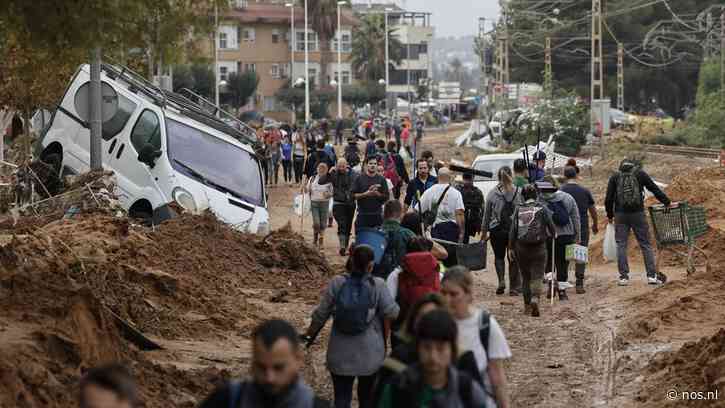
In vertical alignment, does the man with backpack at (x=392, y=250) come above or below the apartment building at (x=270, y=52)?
below

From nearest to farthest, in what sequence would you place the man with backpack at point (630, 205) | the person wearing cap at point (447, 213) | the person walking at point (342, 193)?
the person wearing cap at point (447, 213)
the man with backpack at point (630, 205)
the person walking at point (342, 193)

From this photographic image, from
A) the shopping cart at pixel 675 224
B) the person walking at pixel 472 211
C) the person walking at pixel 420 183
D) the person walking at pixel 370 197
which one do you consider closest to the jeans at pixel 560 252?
the person walking at pixel 472 211

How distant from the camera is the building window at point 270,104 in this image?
367 feet

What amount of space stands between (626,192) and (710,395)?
7.33 metres

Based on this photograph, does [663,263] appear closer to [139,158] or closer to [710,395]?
[139,158]

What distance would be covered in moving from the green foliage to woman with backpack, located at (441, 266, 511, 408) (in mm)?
46719

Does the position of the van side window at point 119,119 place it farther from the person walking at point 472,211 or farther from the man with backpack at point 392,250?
the man with backpack at point 392,250

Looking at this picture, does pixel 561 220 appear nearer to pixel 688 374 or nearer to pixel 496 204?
pixel 496 204

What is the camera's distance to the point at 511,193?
18.0m

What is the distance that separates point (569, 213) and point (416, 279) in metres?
7.73

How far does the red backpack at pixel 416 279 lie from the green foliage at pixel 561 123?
44.5 metres

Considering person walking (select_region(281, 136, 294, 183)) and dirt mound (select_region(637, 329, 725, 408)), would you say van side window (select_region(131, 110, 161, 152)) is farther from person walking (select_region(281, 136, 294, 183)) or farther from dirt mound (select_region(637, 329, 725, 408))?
person walking (select_region(281, 136, 294, 183))

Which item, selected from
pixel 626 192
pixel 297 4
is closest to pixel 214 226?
pixel 626 192

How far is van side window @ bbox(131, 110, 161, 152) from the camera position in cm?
2175
